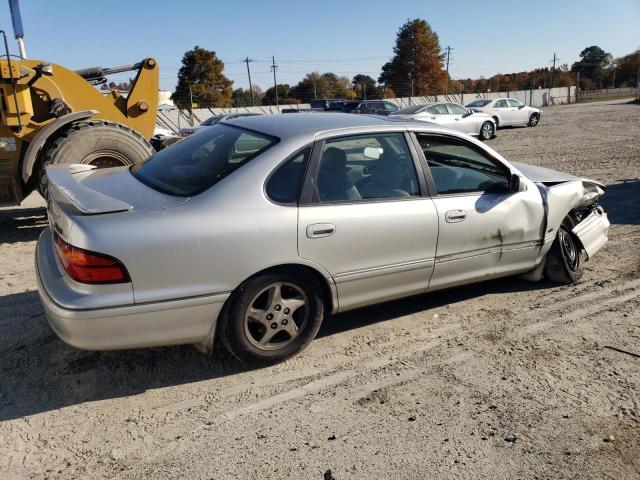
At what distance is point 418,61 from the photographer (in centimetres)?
7431

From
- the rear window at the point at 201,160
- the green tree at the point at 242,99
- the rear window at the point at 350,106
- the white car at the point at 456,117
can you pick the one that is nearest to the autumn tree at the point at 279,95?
the green tree at the point at 242,99

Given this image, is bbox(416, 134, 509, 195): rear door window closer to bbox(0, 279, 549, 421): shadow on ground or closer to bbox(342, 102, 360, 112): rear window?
bbox(0, 279, 549, 421): shadow on ground

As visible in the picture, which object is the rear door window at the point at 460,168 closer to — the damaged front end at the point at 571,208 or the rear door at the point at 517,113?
the damaged front end at the point at 571,208

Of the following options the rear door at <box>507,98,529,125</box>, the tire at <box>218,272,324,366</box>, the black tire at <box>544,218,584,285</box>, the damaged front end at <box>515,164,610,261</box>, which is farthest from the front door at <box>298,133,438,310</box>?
the rear door at <box>507,98,529,125</box>

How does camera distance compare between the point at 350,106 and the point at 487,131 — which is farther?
the point at 350,106

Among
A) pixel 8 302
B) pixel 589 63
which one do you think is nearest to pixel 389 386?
pixel 8 302

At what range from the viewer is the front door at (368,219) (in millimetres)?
3457

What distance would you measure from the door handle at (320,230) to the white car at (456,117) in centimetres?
1546

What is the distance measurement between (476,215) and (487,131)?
1624 centimetres

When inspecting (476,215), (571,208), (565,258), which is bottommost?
(565,258)

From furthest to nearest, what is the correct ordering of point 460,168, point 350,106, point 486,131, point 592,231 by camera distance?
1. point 350,106
2. point 486,131
3. point 592,231
4. point 460,168

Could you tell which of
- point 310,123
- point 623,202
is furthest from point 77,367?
point 623,202

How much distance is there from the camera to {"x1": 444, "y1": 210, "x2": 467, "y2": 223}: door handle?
3.94m

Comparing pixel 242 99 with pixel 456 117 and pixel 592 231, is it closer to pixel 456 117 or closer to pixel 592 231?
pixel 456 117
